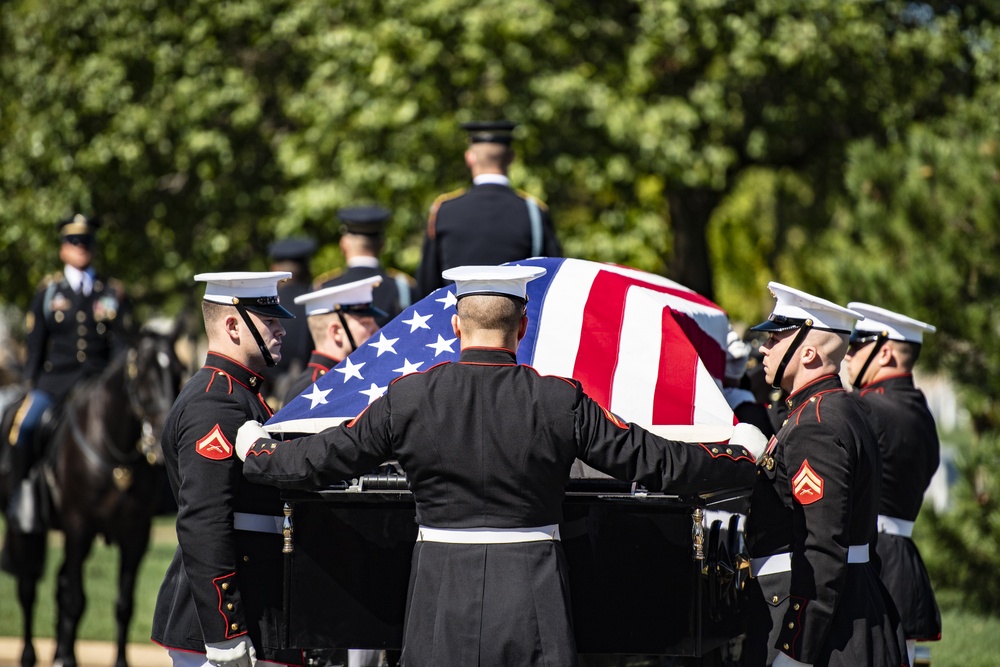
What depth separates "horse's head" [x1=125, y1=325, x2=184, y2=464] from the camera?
8227mm

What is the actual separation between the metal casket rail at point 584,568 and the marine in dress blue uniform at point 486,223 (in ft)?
8.34

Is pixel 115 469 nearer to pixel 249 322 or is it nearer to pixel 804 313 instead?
pixel 249 322

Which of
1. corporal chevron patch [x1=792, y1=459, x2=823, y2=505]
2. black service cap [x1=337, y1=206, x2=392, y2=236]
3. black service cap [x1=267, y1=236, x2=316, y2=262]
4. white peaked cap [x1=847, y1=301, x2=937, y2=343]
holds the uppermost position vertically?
black service cap [x1=337, y1=206, x2=392, y2=236]

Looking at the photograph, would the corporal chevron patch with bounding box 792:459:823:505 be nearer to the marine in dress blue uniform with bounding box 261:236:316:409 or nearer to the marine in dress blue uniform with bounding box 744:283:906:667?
the marine in dress blue uniform with bounding box 744:283:906:667

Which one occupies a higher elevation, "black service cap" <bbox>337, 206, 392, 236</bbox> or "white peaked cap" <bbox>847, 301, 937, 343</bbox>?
"black service cap" <bbox>337, 206, 392, 236</bbox>

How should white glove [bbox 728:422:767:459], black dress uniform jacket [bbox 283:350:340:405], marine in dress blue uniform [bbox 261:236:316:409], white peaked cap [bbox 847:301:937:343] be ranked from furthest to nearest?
marine in dress blue uniform [bbox 261:236:316:409]
black dress uniform jacket [bbox 283:350:340:405]
white peaked cap [bbox 847:301:937:343]
white glove [bbox 728:422:767:459]

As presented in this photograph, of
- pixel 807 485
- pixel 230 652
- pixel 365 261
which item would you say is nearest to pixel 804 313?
pixel 807 485

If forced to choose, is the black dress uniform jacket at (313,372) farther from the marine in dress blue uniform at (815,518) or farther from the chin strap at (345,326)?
the marine in dress blue uniform at (815,518)

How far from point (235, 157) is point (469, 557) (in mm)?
12595

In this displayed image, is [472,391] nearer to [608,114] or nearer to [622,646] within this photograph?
[622,646]

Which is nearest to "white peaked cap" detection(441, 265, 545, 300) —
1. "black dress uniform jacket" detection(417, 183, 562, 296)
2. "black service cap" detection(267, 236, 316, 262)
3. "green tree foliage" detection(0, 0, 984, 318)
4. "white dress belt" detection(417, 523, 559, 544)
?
"white dress belt" detection(417, 523, 559, 544)

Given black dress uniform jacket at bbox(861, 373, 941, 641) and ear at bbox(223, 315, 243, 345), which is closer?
ear at bbox(223, 315, 243, 345)

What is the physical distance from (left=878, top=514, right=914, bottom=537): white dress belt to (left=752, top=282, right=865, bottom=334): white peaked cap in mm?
1307

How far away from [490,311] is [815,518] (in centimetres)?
117
